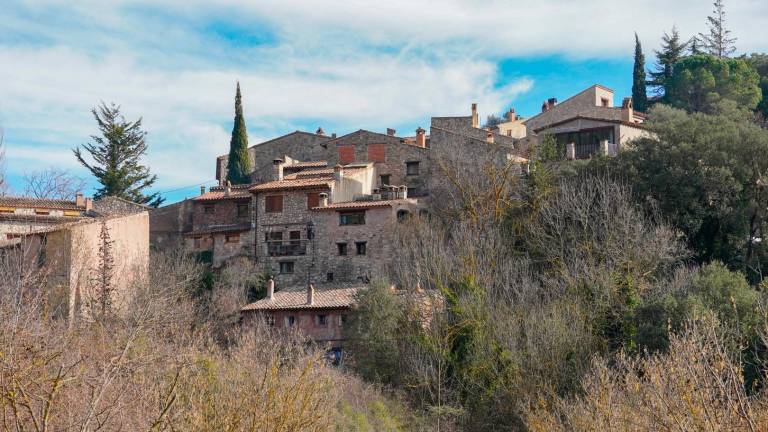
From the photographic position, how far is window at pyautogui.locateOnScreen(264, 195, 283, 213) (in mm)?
41750

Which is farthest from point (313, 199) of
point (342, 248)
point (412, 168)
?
point (412, 168)

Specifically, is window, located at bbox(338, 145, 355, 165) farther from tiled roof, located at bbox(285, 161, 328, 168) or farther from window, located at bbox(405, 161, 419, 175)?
window, located at bbox(405, 161, 419, 175)

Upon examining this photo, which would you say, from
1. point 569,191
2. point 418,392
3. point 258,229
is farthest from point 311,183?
point 418,392

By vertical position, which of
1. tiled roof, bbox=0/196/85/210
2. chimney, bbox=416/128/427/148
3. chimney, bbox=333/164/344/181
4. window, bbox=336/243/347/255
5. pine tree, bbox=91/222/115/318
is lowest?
pine tree, bbox=91/222/115/318

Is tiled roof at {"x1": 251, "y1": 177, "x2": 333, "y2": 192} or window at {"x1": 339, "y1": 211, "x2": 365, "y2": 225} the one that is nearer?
window at {"x1": 339, "y1": 211, "x2": 365, "y2": 225}

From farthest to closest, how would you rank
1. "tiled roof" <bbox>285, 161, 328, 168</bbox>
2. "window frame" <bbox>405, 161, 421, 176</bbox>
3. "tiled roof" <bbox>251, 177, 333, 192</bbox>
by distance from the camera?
"tiled roof" <bbox>285, 161, 328, 168</bbox>, "window frame" <bbox>405, 161, 421, 176</bbox>, "tiled roof" <bbox>251, 177, 333, 192</bbox>

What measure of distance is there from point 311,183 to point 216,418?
2692 cm

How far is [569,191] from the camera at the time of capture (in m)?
34.0

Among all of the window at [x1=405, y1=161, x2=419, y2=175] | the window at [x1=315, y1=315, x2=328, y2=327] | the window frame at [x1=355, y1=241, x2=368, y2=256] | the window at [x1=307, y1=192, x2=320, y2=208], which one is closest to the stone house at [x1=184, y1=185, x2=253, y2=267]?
the window at [x1=307, y1=192, x2=320, y2=208]

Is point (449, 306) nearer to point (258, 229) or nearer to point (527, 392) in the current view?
point (527, 392)

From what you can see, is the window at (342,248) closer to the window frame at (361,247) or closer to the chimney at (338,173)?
the window frame at (361,247)

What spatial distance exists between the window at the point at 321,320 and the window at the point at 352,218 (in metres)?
5.98

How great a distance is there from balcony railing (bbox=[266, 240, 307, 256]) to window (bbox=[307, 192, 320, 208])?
171cm

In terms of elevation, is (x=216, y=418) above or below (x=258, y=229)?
below
